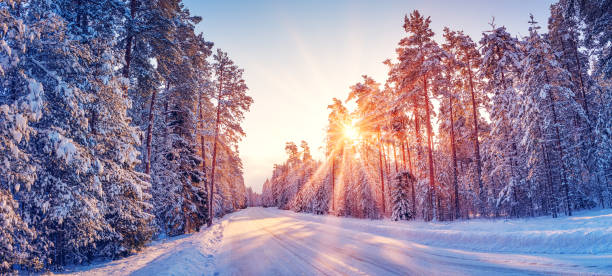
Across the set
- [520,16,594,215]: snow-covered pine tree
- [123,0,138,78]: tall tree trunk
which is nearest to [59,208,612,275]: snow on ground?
[123,0,138,78]: tall tree trunk

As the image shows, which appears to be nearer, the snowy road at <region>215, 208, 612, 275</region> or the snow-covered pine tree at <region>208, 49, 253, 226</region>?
the snowy road at <region>215, 208, 612, 275</region>

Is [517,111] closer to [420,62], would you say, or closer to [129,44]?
[420,62]

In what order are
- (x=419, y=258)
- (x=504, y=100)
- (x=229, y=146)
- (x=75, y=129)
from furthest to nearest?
(x=229, y=146)
(x=504, y=100)
(x=75, y=129)
(x=419, y=258)

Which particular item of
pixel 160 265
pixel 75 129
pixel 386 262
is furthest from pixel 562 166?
pixel 75 129

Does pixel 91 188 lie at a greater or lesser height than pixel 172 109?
lesser

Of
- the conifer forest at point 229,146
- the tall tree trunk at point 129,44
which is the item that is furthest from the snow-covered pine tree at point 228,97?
the tall tree trunk at point 129,44

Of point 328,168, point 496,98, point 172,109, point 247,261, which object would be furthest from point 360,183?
point 247,261

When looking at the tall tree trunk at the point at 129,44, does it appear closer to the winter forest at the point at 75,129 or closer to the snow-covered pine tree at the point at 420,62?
the winter forest at the point at 75,129

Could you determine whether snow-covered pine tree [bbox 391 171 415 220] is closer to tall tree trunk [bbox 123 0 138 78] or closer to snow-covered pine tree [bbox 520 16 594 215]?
snow-covered pine tree [bbox 520 16 594 215]

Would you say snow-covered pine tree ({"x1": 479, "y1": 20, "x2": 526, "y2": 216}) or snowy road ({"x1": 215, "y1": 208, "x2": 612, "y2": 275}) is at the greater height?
snow-covered pine tree ({"x1": 479, "y1": 20, "x2": 526, "y2": 216})

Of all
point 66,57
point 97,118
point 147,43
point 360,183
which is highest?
point 147,43

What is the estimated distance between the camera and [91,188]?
868 cm

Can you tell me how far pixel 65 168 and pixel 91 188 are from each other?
3.23 feet

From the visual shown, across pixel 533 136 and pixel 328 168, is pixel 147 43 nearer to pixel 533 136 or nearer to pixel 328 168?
pixel 533 136
